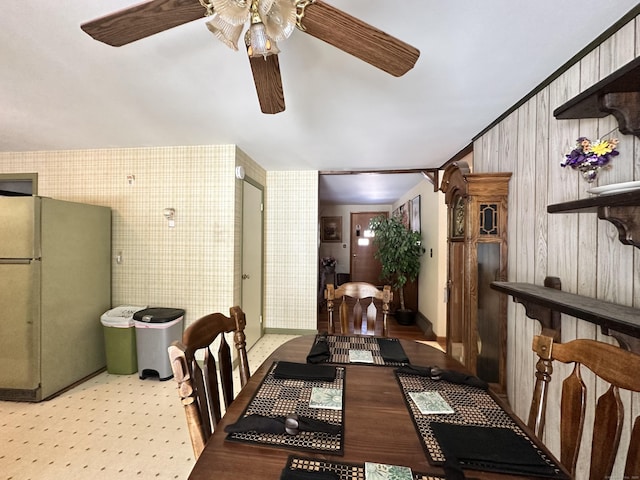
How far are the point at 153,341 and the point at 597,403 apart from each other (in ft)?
9.82

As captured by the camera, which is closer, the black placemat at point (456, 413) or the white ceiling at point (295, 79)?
the black placemat at point (456, 413)

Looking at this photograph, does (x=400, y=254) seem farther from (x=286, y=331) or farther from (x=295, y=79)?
(x=295, y=79)

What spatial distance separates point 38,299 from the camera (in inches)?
87.7

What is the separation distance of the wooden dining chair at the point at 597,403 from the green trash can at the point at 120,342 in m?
3.07

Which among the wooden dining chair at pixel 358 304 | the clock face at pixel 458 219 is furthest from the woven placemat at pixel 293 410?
the clock face at pixel 458 219

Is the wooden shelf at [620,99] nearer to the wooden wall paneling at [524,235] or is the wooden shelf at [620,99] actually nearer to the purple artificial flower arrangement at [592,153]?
the purple artificial flower arrangement at [592,153]

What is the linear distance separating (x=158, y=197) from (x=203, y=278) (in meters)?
1.01

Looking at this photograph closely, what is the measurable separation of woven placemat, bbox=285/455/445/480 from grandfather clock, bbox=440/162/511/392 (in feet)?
5.45

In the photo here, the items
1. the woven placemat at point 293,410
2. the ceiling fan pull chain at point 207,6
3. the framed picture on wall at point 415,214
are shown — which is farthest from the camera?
the framed picture on wall at point 415,214

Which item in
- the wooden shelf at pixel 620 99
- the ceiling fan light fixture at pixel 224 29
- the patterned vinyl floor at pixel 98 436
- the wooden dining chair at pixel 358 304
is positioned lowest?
the patterned vinyl floor at pixel 98 436

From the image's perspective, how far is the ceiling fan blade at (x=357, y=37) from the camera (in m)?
0.87

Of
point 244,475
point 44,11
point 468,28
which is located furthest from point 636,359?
point 44,11

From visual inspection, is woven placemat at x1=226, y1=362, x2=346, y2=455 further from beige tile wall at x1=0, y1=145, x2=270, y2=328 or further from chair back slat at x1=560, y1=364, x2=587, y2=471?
beige tile wall at x1=0, y1=145, x2=270, y2=328

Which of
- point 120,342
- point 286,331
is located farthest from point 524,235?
point 120,342
